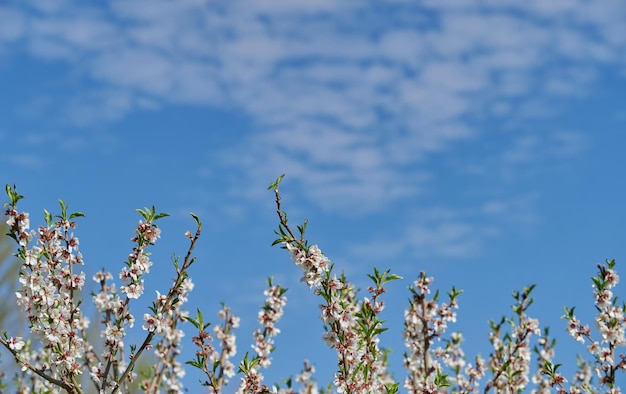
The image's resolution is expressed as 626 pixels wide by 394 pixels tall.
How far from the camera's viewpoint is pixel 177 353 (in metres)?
8.96

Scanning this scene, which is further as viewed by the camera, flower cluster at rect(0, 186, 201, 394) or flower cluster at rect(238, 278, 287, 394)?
flower cluster at rect(238, 278, 287, 394)

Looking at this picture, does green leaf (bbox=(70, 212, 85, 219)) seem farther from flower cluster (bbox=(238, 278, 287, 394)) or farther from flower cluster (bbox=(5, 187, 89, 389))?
flower cluster (bbox=(238, 278, 287, 394))

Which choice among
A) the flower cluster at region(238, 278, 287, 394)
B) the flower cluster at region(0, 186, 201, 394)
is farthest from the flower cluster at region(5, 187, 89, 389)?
the flower cluster at region(238, 278, 287, 394)

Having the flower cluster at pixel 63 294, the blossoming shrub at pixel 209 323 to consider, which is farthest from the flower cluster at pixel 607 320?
the flower cluster at pixel 63 294

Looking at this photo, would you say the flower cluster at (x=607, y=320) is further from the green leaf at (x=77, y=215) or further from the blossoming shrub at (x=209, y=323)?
the green leaf at (x=77, y=215)

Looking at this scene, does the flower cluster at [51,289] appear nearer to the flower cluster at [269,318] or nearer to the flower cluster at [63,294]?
the flower cluster at [63,294]

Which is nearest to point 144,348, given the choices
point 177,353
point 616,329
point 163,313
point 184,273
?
point 163,313

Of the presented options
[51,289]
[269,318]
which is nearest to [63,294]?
[51,289]

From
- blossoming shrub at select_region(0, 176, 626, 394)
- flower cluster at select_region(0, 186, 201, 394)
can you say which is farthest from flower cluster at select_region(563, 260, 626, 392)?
flower cluster at select_region(0, 186, 201, 394)

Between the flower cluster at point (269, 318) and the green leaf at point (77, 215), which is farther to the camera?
the flower cluster at point (269, 318)

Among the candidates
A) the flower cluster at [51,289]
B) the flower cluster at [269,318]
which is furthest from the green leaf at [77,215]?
the flower cluster at [269,318]

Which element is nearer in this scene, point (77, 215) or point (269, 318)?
point (77, 215)

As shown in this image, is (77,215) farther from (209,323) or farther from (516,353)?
(516,353)

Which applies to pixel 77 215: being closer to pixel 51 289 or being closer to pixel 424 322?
pixel 51 289
